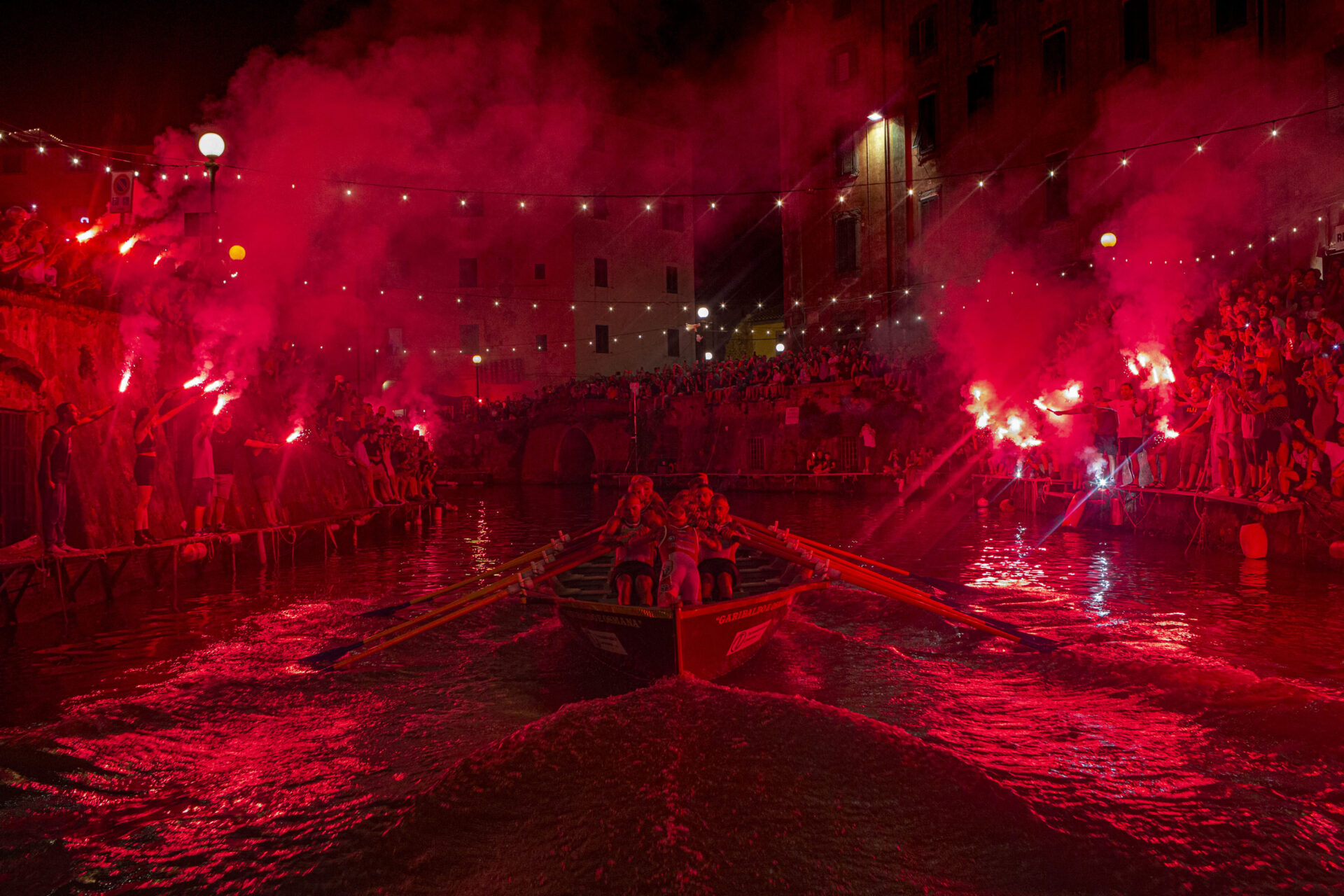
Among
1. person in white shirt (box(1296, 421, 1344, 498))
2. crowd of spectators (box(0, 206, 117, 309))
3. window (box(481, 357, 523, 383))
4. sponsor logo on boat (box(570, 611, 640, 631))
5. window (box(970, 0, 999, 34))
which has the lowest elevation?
sponsor logo on boat (box(570, 611, 640, 631))

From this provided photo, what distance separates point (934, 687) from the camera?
8.53 m

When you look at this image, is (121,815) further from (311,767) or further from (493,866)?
(493,866)

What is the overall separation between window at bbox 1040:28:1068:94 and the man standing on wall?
33083 millimetres

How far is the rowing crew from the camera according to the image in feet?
29.1

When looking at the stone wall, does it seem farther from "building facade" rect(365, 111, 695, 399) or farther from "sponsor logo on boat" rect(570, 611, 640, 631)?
"building facade" rect(365, 111, 695, 399)

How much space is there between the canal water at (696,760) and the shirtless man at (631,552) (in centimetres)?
92

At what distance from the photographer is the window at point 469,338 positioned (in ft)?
171

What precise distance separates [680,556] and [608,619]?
4.30 feet

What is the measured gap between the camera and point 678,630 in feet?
24.5

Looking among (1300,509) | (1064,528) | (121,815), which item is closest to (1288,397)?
(1300,509)

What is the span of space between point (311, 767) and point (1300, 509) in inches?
568

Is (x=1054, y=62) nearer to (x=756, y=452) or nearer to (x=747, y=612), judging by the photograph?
(x=756, y=452)

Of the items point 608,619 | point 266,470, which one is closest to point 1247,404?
point 608,619

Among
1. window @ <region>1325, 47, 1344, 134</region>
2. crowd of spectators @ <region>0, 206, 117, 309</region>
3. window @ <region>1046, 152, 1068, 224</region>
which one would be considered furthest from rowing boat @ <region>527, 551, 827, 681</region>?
window @ <region>1046, 152, 1068, 224</region>
